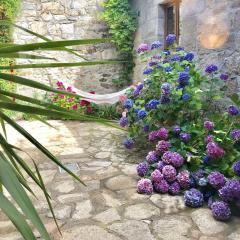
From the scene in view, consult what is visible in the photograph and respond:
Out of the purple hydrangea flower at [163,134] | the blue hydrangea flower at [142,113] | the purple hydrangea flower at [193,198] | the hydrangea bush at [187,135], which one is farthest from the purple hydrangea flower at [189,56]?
the purple hydrangea flower at [193,198]

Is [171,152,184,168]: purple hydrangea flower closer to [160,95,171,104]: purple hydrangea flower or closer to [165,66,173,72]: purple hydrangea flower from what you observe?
[160,95,171,104]: purple hydrangea flower

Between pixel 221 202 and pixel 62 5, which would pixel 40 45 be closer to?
pixel 221 202

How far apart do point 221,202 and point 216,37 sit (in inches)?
68.4

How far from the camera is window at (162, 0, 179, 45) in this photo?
4419 millimetres

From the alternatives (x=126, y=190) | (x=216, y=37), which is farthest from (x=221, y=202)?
(x=216, y=37)

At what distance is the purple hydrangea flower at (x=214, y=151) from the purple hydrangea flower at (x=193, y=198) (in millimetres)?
285

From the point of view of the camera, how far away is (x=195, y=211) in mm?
→ 1950

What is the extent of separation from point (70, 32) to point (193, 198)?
4.57 metres

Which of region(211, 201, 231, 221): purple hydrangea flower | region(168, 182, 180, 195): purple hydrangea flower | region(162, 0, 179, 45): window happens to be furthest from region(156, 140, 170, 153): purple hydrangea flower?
region(162, 0, 179, 45): window

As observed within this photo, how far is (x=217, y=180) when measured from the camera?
1983mm

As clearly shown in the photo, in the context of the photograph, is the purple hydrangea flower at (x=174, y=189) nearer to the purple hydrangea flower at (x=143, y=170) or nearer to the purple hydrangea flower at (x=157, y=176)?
the purple hydrangea flower at (x=157, y=176)

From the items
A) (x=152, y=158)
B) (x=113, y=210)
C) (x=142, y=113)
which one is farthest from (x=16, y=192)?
(x=142, y=113)

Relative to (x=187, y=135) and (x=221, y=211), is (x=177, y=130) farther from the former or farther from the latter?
(x=221, y=211)

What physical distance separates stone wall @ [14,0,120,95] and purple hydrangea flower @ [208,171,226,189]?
4.13 metres
